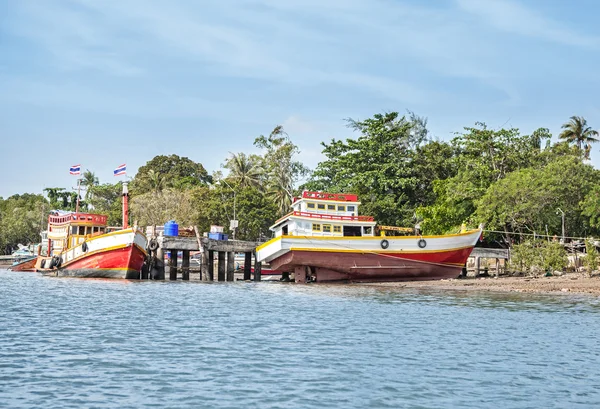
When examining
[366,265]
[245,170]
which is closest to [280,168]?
[245,170]

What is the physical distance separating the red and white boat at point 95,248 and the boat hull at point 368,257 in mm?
9194

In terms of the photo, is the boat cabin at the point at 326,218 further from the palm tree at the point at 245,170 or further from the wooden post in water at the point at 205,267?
the palm tree at the point at 245,170

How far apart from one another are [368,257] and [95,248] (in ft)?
65.6

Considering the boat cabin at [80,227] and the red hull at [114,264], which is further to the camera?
the boat cabin at [80,227]

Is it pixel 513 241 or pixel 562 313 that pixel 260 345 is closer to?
pixel 562 313

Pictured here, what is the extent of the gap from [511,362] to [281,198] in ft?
228

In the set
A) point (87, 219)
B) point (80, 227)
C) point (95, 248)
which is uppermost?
point (87, 219)

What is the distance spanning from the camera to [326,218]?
162 ft

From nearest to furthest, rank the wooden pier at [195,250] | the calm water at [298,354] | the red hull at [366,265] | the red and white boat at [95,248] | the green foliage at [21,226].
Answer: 1. the calm water at [298,354]
2. the red hull at [366,265]
3. the red and white boat at [95,248]
4. the wooden pier at [195,250]
5. the green foliage at [21,226]

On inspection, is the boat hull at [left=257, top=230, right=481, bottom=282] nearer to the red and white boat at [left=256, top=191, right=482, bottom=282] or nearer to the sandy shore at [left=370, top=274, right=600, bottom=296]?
the red and white boat at [left=256, top=191, right=482, bottom=282]

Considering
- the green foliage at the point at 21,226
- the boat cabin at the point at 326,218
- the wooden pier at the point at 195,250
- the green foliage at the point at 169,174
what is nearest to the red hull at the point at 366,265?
the boat cabin at the point at 326,218

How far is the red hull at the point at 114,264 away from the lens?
49.5 meters

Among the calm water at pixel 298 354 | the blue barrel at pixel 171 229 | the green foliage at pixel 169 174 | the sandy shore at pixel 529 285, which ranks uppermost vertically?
the green foliage at pixel 169 174

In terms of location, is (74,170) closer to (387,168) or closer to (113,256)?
(113,256)
